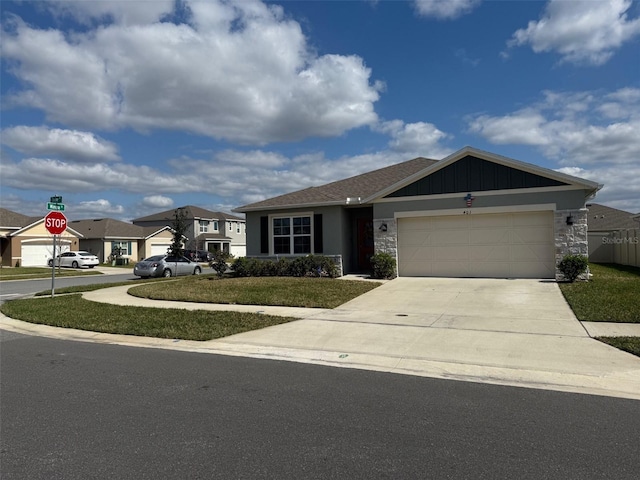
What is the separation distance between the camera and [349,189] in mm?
20188

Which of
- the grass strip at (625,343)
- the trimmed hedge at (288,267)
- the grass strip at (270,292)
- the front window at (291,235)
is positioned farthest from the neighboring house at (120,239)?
the grass strip at (625,343)

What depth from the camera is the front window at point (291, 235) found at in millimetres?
19406

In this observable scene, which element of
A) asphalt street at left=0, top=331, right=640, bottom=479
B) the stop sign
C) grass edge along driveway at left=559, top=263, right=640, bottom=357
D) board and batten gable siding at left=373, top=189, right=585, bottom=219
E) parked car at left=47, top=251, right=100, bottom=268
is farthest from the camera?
parked car at left=47, top=251, right=100, bottom=268

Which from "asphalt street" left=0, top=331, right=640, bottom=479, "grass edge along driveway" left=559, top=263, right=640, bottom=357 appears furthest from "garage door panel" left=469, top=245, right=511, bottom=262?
"asphalt street" left=0, top=331, right=640, bottom=479

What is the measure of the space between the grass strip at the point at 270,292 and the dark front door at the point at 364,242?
12.4ft

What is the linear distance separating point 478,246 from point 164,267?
17.7m

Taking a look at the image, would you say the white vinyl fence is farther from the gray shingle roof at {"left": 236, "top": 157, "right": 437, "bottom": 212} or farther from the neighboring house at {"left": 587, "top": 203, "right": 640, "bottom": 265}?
the gray shingle roof at {"left": 236, "top": 157, "right": 437, "bottom": 212}

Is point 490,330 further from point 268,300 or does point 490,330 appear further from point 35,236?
point 35,236

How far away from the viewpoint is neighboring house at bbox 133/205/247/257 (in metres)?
54.3

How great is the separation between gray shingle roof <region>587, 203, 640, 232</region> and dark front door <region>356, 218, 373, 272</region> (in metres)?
22.1

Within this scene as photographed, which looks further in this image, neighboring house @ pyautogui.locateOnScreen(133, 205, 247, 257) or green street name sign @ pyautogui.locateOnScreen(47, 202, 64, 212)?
neighboring house @ pyautogui.locateOnScreen(133, 205, 247, 257)

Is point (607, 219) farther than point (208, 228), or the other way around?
point (208, 228)

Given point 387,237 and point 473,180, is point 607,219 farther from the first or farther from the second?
point 387,237

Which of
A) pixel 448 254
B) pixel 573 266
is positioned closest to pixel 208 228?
pixel 448 254
